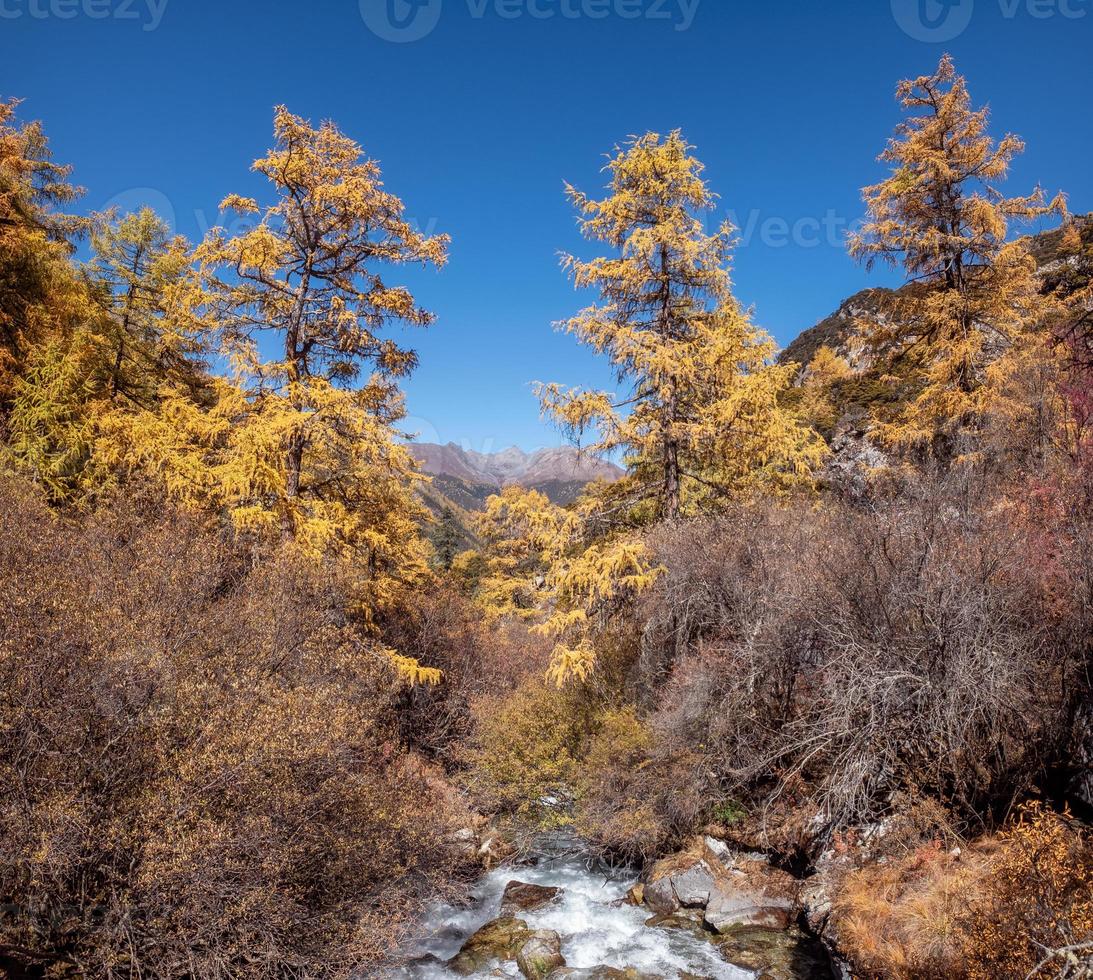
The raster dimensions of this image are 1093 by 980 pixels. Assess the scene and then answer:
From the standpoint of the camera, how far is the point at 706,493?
14.2m

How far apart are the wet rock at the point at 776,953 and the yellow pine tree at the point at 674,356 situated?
7365 millimetres

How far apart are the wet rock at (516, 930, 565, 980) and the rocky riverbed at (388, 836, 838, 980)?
2cm

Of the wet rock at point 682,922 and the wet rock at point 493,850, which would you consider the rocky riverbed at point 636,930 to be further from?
the wet rock at point 493,850

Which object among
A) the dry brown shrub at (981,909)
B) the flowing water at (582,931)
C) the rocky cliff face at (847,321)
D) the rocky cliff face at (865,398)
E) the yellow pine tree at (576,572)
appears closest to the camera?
the dry brown shrub at (981,909)

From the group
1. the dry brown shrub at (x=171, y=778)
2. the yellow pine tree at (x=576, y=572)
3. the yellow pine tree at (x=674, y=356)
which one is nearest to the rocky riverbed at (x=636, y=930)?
the dry brown shrub at (x=171, y=778)

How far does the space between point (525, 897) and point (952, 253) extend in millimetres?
17852

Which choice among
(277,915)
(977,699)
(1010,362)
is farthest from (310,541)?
(1010,362)

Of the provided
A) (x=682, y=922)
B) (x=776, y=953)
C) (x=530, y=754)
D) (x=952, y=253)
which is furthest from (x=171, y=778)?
(x=952, y=253)

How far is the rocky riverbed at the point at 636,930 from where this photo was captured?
8.73 m

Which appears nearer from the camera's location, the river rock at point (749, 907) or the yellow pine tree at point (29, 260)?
the river rock at point (749, 907)

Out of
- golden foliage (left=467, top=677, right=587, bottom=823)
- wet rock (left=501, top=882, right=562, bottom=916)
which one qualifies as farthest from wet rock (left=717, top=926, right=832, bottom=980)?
golden foliage (left=467, top=677, right=587, bottom=823)

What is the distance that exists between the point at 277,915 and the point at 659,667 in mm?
7680

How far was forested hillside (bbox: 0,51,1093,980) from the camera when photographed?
22.1ft

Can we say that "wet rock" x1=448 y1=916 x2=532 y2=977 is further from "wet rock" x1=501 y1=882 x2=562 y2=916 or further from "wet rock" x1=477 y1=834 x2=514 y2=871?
"wet rock" x1=477 y1=834 x2=514 y2=871
